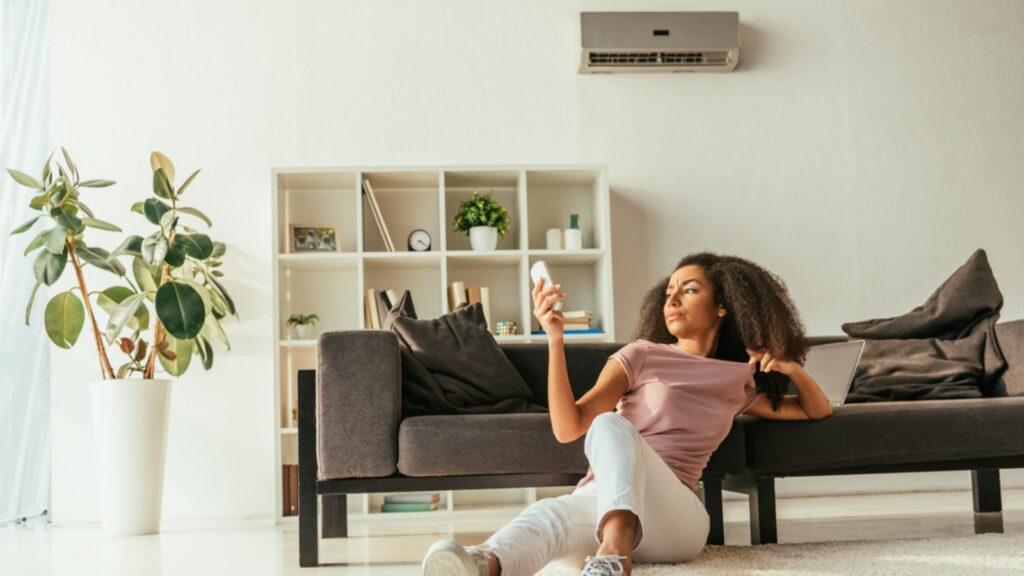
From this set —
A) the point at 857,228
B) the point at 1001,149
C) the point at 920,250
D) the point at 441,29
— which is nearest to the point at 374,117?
the point at 441,29

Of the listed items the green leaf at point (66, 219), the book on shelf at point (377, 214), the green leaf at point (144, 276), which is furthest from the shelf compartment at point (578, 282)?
the green leaf at point (66, 219)

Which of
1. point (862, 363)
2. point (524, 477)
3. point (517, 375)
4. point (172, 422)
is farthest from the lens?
point (172, 422)

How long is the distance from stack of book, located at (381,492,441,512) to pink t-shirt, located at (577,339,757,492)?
7.24 feet

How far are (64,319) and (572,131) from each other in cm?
237

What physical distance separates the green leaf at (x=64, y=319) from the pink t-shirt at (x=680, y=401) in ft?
8.60

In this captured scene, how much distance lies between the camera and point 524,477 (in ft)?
9.02

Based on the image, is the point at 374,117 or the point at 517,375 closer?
the point at 517,375

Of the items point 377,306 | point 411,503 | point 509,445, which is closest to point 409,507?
point 411,503

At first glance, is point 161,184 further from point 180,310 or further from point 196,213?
point 180,310

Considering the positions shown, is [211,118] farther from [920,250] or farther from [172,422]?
[920,250]

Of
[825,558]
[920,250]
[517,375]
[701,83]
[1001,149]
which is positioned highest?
[701,83]

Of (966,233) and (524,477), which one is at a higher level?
(966,233)

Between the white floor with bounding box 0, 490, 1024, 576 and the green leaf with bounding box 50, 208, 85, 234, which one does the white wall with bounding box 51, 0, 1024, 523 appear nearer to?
the white floor with bounding box 0, 490, 1024, 576

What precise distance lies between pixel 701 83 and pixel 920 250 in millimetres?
1319
